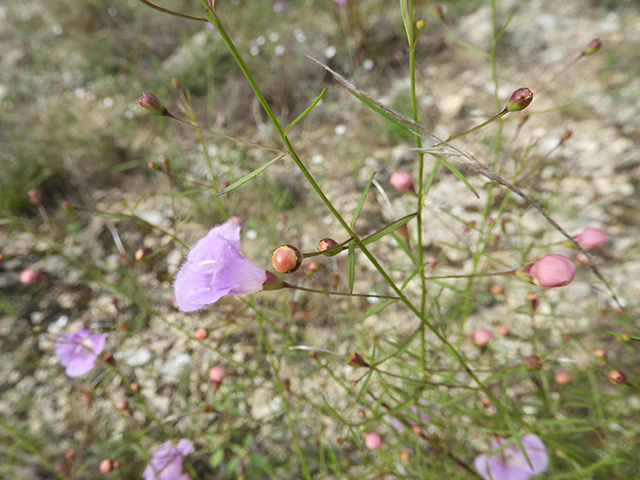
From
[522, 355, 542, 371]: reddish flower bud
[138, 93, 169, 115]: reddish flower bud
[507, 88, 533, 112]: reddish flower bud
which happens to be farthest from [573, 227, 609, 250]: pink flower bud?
[138, 93, 169, 115]: reddish flower bud

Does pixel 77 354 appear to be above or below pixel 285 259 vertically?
below

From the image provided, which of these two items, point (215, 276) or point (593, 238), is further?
point (593, 238)

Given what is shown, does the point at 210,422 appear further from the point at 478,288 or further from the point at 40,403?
the point at 478,288

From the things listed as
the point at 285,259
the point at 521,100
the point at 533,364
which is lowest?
the point at 533,364

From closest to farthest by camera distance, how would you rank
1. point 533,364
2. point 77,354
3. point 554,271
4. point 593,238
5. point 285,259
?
1. point 285,259
2. point 554,271
3. point 533,364
4. point 593,238
5. point 77,354

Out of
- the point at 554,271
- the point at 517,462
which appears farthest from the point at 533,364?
the point at 517,462

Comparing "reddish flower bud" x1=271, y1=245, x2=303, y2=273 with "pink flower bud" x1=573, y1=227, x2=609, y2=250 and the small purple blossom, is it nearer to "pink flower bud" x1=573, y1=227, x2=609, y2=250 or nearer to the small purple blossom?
the small purple blossom

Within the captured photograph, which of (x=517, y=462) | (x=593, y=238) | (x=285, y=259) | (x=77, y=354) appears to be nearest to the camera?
(x=285, y=259)

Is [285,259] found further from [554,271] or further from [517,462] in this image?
[517,462]
